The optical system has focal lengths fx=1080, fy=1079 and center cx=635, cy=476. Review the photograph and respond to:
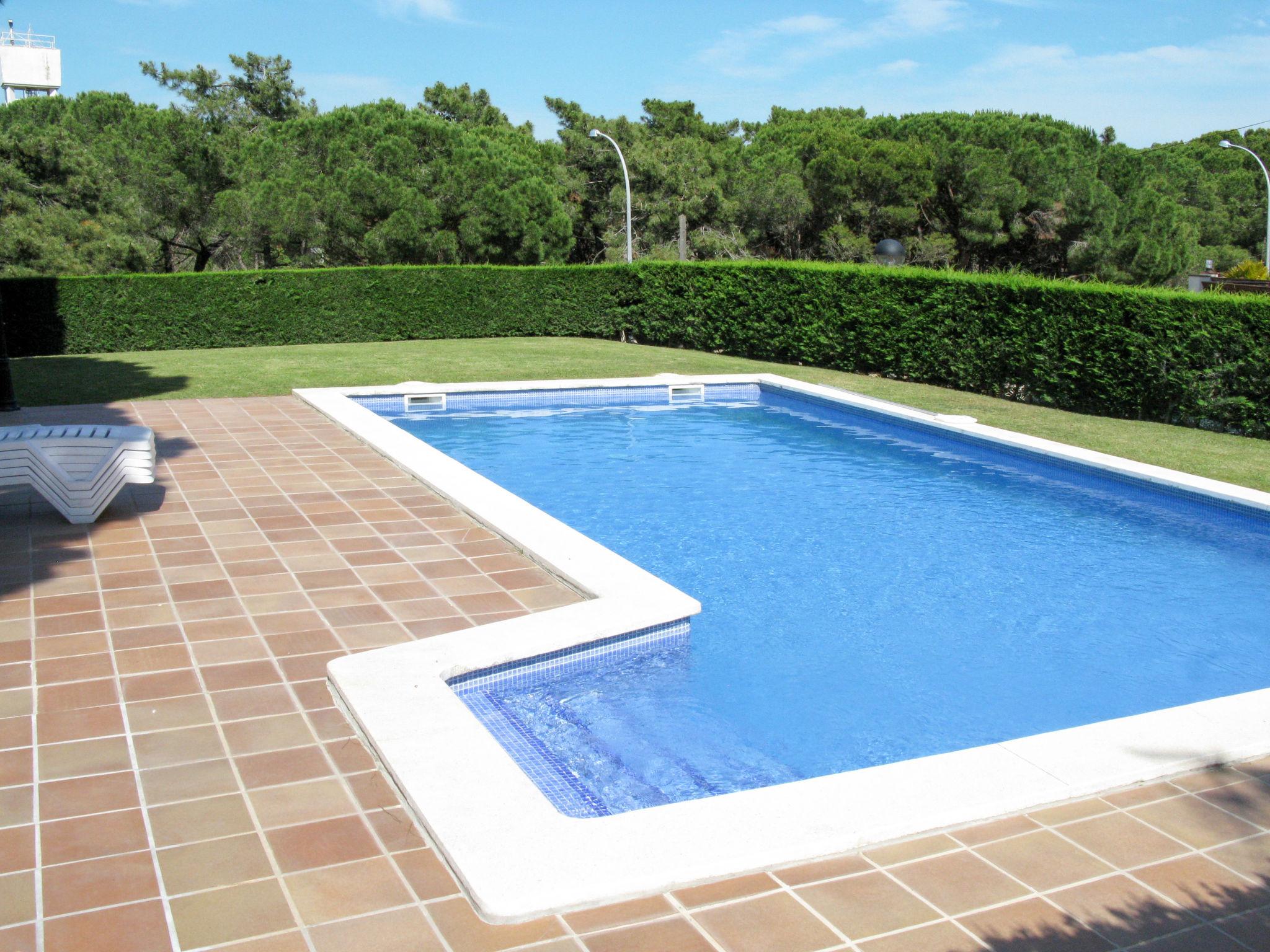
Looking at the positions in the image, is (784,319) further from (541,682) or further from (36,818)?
(36,818)

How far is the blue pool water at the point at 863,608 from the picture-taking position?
4.64 m

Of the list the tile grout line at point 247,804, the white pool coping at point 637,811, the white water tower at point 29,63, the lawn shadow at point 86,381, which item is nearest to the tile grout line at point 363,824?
the tile grout line at point 247,804

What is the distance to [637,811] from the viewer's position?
3.46 m

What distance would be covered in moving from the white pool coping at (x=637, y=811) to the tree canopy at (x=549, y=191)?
21.7 m

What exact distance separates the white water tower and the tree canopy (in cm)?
1210

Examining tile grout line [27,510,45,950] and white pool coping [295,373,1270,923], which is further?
white pool coping [295,373,1270,923]

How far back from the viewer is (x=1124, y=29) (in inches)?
1235

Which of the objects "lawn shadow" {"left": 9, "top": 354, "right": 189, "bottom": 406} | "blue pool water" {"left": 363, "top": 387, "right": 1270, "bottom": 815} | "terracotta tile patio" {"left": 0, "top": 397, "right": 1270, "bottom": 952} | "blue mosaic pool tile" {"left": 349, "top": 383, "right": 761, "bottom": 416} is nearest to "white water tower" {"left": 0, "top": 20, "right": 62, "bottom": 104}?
"lawn shadow" {"left": 9, "top": 354, "right": 189, "bottom": 406}

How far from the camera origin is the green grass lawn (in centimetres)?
1053

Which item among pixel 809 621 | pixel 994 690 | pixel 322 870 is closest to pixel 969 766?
pixel 994 690

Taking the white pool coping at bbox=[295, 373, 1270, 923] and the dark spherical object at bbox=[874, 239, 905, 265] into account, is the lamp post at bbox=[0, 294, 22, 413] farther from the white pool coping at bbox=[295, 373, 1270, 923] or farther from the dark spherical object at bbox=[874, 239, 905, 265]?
the dark spherical object at bbox=[874, 239, 905, 265]

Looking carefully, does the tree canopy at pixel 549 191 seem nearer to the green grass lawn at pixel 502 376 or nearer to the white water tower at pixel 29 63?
the green grass lawn at pixel 502 376

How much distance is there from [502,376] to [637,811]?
12526mm

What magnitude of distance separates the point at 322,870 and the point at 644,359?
49.1 feet
